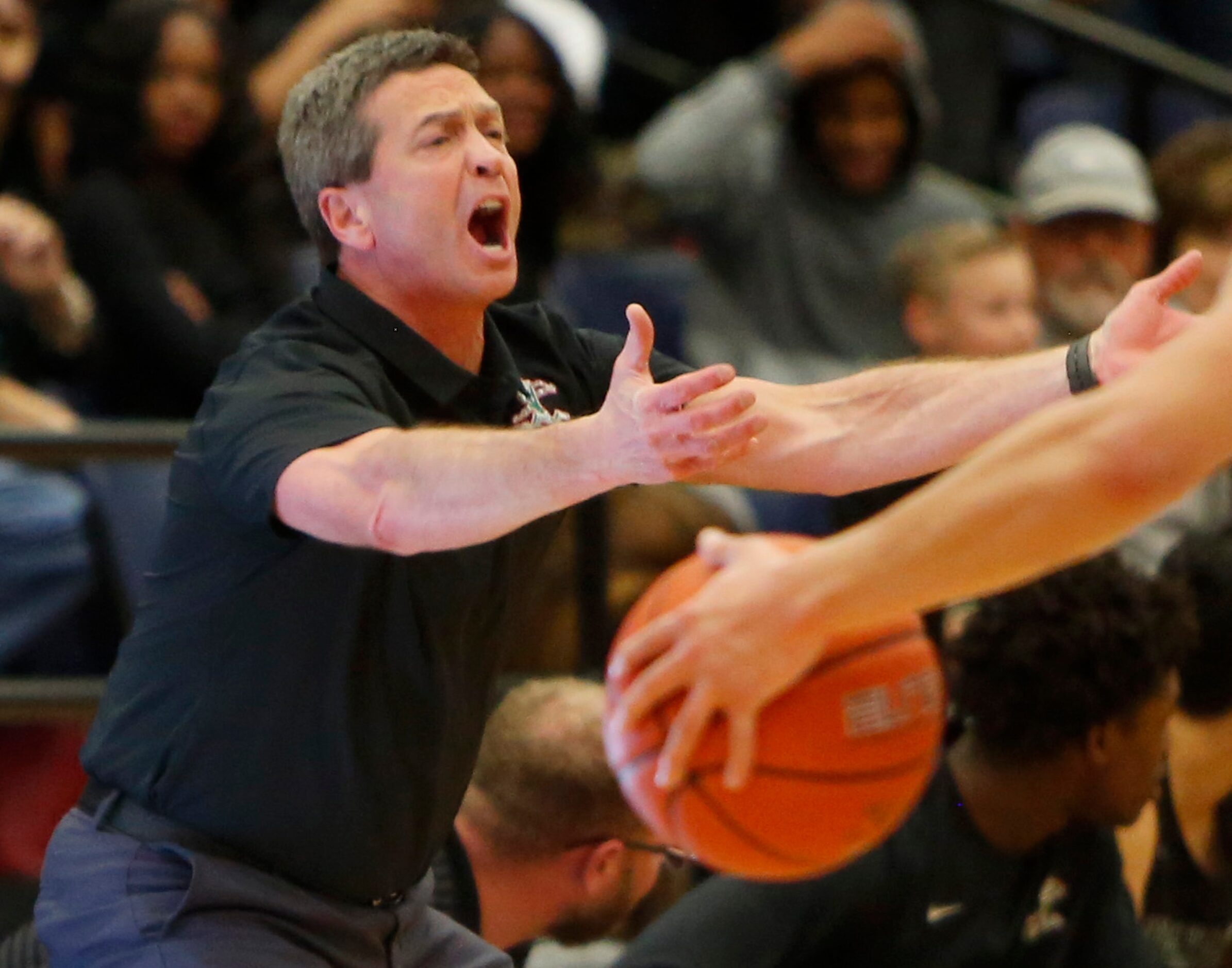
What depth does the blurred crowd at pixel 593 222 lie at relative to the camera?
4.89 meters

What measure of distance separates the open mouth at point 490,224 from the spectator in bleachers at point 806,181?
2539mm

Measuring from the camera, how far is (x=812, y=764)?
2213 mm

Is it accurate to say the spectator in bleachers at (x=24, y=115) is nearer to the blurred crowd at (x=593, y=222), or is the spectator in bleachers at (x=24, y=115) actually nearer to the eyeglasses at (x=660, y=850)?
the blurred crowd at (x=593, y=222)

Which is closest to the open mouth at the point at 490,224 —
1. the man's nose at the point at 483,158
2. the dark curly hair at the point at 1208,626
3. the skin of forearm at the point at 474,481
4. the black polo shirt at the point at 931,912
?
the man's nose at the point at 483,158

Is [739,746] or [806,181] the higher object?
[806,181]

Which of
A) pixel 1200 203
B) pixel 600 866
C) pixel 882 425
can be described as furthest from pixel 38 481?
pixel 1200 203

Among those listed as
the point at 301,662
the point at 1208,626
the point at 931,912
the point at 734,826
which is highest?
the point at 734,826

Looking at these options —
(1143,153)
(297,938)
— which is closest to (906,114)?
(1143,153)

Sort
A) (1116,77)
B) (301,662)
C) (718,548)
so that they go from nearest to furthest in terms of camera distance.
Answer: (718,548) → (301,662) → (1116,77)

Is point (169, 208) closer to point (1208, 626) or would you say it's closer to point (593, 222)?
point (593, 222)

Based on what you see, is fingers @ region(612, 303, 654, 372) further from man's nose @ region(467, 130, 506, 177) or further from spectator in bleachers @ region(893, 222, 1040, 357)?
spectator in bleachers @ region(893, 222, 1040, 357)

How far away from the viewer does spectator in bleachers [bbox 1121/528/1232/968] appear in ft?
12.9

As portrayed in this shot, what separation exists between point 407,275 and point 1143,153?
15.2 ft

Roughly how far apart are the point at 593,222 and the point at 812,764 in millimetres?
4383
